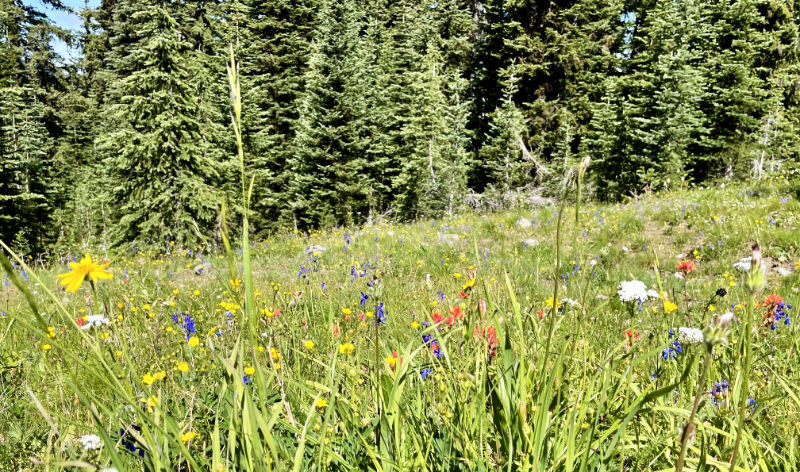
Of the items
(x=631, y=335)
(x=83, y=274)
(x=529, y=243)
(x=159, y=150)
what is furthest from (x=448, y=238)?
(x=159, y=150)

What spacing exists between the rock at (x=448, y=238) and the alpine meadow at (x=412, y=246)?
0.10 m

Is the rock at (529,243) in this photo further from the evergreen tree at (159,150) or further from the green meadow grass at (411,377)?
the evergreen tree at (159,150)

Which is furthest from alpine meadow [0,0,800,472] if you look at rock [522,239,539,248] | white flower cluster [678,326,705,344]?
rock [522,239,539,248]

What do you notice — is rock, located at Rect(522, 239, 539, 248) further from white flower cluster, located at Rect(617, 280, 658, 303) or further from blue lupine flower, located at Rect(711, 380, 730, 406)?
white flower cluster, located at Rect(617, 280, 658, 303)

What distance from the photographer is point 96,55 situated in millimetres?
32344

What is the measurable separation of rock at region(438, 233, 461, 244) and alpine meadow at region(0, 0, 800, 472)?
96mm

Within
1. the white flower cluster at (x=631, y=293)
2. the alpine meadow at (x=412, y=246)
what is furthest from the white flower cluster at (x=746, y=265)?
the white flower cluster at (x=631, y=293)

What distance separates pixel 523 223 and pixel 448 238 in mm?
1653

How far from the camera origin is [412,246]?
765 cm

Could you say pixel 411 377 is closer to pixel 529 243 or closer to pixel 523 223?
pixel 529 243

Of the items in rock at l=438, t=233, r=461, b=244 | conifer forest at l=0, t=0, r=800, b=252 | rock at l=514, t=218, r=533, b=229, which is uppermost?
conifer forest at l=0, t=0, r=800, b=252

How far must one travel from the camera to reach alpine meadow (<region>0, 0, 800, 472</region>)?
47.2 inches

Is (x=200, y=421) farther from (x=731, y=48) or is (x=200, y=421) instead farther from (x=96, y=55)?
(x=96, y=55)

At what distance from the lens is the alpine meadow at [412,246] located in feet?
3.93
